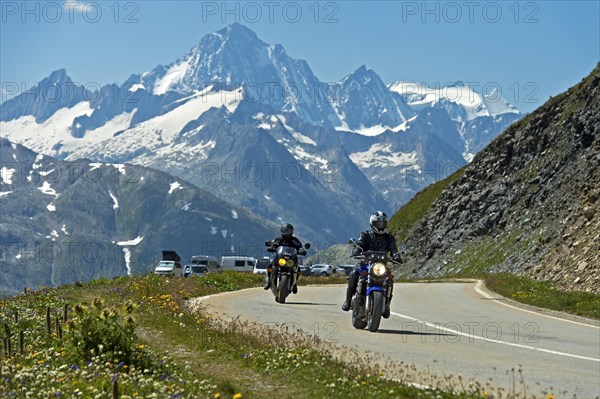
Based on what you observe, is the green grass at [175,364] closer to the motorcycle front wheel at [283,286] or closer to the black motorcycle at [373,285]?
the black motorcycle at [373,285]

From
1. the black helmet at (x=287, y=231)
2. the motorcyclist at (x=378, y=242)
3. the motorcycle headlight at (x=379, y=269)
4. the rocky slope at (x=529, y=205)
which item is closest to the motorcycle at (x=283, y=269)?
the black helmet at (x=287, y=231)

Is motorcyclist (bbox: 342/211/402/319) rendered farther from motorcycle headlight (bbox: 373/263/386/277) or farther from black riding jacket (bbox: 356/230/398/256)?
motorcycle headlight (bbox: 373/263/386/277)

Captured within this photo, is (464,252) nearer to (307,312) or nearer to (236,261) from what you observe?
(236,261)

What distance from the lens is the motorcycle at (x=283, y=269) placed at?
78.6 ft

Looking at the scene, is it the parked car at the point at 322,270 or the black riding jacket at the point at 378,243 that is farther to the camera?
the parked car at the point at 322,270

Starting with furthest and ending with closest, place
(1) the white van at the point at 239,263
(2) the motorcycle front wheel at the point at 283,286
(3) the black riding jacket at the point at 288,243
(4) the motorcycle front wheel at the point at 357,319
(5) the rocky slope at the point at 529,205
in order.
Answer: (1) the white van at the point at 239,263 < (5) the rocky slope at the point at 529,205 < (2) the motorcycle front wheel at the point at 283,286 < (3) the black riding jacket at the point at 288,243 < (4) the motorcycle front wheel at the point at 357,319

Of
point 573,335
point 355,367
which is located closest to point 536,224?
point 573,335

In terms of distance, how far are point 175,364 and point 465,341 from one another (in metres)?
6.34

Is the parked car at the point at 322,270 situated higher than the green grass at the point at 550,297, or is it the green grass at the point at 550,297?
the parked car at the point at 322,270

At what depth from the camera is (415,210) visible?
104 meters

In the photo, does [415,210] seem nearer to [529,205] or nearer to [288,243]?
[529,205]

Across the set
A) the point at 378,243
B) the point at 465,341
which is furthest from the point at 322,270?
the point at 465,341

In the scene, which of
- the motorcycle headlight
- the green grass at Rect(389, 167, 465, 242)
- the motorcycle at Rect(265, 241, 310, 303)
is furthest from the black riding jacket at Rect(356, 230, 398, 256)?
the green grass at Rect(389, 167, 465, 242)

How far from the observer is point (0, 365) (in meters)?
12.4
